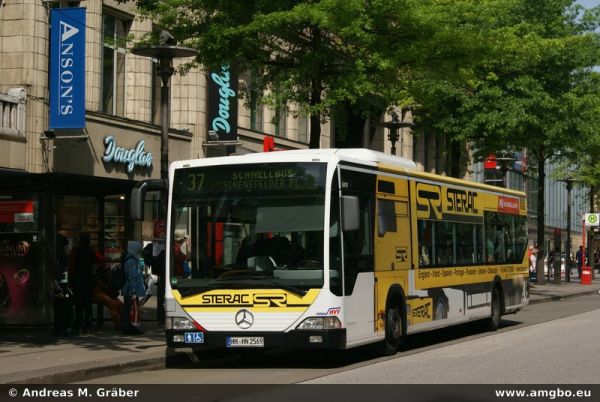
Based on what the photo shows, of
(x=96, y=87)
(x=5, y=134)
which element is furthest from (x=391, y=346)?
(x=96, y=87)

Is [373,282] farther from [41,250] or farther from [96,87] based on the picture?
[96,87]

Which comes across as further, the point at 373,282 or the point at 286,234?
the point at 373,282

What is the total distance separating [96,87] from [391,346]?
535 inches

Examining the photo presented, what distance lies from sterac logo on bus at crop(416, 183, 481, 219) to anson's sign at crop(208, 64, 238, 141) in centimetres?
1336

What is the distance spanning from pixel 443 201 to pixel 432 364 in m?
4.77

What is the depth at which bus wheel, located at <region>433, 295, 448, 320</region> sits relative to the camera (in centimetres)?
1792

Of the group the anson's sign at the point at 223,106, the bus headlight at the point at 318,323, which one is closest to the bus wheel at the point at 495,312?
the bus headlight at the point at 318,323

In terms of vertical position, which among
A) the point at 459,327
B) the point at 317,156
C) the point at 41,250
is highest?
the point at 317,156

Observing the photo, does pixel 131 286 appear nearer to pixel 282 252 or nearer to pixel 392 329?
pixel 392 329

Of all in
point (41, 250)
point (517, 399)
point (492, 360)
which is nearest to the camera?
point (517, 399)

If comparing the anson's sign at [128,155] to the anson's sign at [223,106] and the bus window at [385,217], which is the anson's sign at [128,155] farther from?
the bus window at [385,217]

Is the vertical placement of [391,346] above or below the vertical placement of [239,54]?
below

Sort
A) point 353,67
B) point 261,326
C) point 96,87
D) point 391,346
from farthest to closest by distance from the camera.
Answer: point 96,87, point 353,67, point 391,346, point 261,326

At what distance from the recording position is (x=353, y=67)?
20125mm
